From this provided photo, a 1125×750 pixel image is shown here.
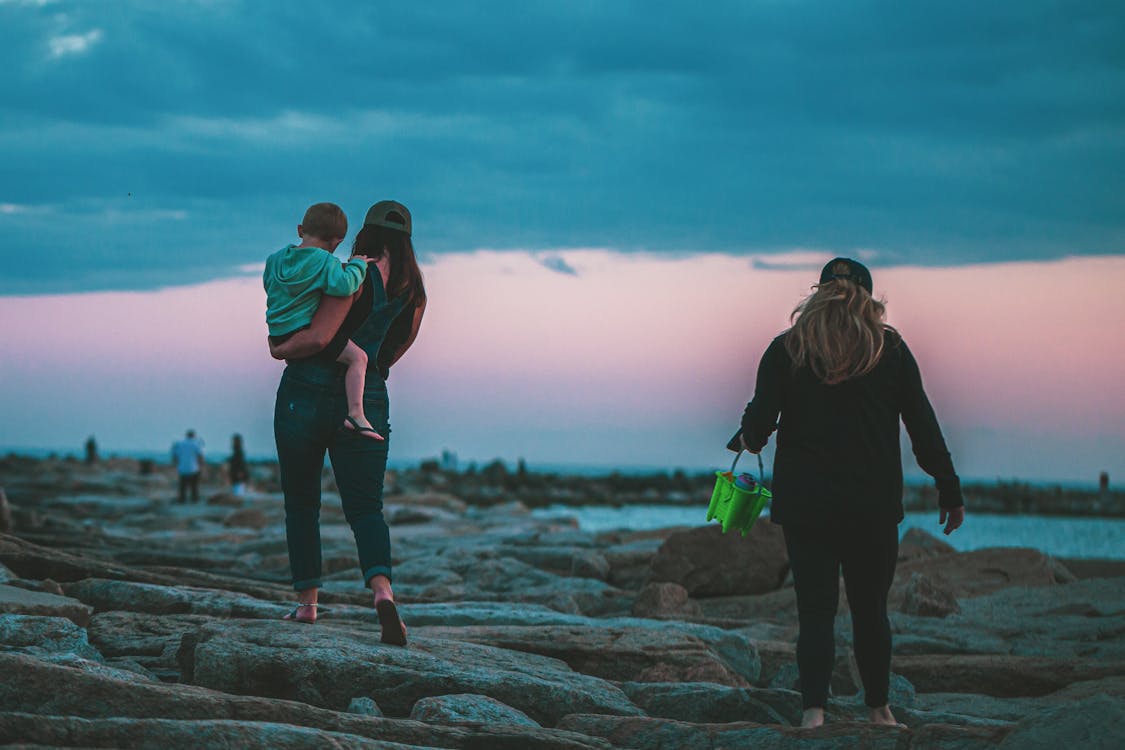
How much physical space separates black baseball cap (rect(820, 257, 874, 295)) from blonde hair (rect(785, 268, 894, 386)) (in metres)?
0.06

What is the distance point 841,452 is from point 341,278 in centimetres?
219

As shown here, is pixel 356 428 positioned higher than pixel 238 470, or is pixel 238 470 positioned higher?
pixel 356 428

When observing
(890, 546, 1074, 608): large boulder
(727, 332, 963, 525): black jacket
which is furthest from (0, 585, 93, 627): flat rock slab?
(890, 546, 1074, 608): large boulder

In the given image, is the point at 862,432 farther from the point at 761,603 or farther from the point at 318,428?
the point at 761,603

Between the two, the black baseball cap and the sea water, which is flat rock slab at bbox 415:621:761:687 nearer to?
the black baseball cap

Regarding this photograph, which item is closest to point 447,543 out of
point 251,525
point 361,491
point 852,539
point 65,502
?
point 251,525

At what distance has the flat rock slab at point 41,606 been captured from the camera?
5883 millimetres

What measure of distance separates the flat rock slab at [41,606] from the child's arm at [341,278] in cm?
215

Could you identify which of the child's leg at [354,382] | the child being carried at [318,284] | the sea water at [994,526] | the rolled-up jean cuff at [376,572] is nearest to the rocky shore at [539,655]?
the rolled-up jean cuff at [376,572]

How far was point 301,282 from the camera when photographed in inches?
211

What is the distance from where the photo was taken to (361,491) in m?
5.56

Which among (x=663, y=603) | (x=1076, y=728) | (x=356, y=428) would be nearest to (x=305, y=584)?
(x=356, y=428)

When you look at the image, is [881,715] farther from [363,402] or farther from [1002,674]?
[1002,674]

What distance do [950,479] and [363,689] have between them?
2.49 meters
